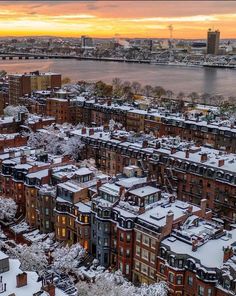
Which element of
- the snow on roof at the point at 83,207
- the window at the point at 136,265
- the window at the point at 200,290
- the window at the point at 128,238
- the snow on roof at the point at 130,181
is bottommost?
the window at the point at 136,265

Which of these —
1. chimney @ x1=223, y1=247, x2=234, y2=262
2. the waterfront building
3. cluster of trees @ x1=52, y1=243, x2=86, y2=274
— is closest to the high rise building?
the waterfront building

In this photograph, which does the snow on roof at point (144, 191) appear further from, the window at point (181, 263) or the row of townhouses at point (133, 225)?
the window at point (181, 263)

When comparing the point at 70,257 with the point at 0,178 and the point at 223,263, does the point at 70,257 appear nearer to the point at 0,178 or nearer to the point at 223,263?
the point at 223,263

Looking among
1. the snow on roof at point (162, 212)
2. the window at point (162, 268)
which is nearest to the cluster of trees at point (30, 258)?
the snow on roof at point (162, 212)

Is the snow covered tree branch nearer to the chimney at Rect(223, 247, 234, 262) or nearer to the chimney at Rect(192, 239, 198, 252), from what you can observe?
the chimney at Rect(192, 239, 198, 252)

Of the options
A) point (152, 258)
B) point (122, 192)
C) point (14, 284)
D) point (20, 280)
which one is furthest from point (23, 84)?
point (20, 280)

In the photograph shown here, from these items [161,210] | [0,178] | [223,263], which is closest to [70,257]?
[161,210]

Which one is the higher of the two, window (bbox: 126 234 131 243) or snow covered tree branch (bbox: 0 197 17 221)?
window (bbox: 126 234 131 243)
